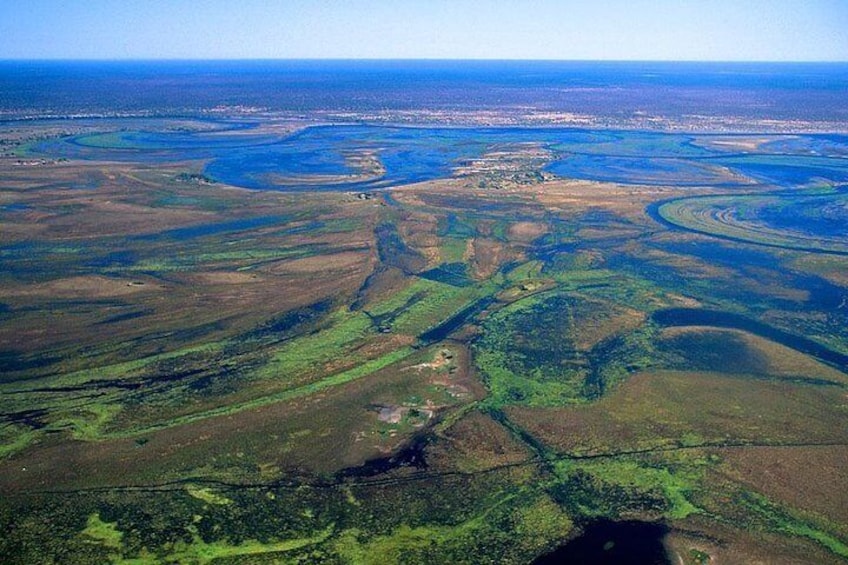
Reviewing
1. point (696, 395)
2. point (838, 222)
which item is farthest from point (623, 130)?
point (696, 395)

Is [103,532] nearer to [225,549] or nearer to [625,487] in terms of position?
[225,549]


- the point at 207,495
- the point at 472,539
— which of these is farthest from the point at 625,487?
the point at 207,495

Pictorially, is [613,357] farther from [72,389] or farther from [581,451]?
[72,389]

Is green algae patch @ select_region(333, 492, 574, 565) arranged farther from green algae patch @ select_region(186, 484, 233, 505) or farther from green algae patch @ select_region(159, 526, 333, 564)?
green algae patch @ select_region(186, 484, 233, 505)

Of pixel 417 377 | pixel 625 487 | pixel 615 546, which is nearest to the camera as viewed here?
pixel 615 546

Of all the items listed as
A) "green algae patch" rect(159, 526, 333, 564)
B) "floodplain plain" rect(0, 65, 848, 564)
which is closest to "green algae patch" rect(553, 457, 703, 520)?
"floodplain plain" rect(0, 65, 848, 564)

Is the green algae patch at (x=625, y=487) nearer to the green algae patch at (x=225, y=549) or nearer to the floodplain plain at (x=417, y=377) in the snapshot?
the floodplain plain at (x=417, y=377)

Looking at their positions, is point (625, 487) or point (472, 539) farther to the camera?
point (625, 487)

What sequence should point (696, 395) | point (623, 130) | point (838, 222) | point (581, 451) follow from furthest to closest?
point (623, 130), point (838, 222), point (696, 395), point (581, 451)

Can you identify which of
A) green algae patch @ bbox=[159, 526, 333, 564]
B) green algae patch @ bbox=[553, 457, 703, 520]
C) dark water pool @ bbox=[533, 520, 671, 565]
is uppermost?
green algae patch @ bbox=[553, 457, 703, 520]

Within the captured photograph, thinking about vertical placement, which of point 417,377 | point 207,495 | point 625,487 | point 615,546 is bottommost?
point 615,546

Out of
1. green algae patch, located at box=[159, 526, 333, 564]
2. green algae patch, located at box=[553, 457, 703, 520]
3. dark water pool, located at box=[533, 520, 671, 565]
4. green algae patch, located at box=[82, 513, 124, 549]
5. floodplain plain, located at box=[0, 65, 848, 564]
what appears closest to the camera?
green algae patch, located at box=[159, 526, 333, 564]
